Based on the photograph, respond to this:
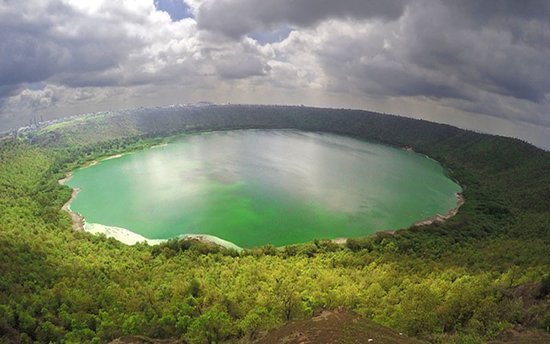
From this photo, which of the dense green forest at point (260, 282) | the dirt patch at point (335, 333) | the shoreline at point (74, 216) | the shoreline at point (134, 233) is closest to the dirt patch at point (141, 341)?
the dense green forest at point (260, 282)

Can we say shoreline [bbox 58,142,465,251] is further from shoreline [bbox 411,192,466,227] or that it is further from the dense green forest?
the dense green forest

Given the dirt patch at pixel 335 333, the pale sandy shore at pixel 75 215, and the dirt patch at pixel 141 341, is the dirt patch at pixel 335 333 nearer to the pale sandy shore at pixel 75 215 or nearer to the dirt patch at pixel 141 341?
the dirt patch at pixel 141 341

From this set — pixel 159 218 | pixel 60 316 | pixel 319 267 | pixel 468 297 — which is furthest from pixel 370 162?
pixel 60 316

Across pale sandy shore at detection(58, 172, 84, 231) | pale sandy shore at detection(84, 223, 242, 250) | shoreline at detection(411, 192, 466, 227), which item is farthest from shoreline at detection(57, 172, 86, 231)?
shoreline at detection(411, 192, 466, 227)

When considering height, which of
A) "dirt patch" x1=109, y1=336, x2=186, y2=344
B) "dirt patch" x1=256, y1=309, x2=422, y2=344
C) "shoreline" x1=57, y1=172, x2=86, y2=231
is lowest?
"shoreline" x1=57, y1=172, x2=86, y2=231

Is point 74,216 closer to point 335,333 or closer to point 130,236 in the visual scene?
point 130,236

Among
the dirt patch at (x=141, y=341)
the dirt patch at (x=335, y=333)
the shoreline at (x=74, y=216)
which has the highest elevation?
the dirt patch at (x=335, y=333)

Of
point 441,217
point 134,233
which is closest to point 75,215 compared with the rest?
point 134,233

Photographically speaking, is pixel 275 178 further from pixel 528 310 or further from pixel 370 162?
pixel 528 310
